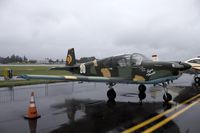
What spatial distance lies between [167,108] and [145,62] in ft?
7.92

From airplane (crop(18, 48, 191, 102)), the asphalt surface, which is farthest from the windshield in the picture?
the asphalt surface

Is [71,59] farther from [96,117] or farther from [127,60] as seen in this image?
[96,117]

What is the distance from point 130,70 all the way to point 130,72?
0.09 m

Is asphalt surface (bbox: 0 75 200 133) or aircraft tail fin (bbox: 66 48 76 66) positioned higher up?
aircraft tail fin (bbox: 66 48 76 66)

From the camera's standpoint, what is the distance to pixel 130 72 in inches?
456

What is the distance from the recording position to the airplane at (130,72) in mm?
10609

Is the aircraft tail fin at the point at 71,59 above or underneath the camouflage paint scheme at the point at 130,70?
above

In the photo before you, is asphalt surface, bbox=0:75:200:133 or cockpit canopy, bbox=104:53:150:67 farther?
cockpit canopy, bbox=104:53:150:67

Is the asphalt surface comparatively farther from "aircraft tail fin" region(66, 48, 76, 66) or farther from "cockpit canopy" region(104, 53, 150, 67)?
"aircraft tail fin" region(66, 48, 76, 66)

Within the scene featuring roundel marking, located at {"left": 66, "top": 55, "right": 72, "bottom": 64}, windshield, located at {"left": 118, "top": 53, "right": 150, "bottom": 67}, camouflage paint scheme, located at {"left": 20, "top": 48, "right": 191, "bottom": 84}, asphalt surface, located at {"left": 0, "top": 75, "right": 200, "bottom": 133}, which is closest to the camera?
asphalt surface, located at {"left": 0, "top": 75, "right": 200, "bottom": 133}

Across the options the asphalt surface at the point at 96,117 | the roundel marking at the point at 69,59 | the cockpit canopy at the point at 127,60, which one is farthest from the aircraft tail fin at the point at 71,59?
the asphalt surface at the point at 96,117

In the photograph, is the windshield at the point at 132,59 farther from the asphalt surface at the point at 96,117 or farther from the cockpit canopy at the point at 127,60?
the asphalt surface at the point at 96,117

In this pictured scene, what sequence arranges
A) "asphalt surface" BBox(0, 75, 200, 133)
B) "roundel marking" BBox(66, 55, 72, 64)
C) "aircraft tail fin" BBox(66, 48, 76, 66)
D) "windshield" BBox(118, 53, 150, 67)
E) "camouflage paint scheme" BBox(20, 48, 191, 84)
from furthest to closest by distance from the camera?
"roundel marking" BBox(66, 55, 72, 64)
"aircraft tail fin" BBox(66, 48, 76, 66)
"windshield" BBox(118, 53, 150, 67)
"camouflage paint scheme" BBox(20, 48, 191, 84)
"asphalt surface" BBox(0, 75, 200, 133)

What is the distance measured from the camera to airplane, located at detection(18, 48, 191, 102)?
418 inches
